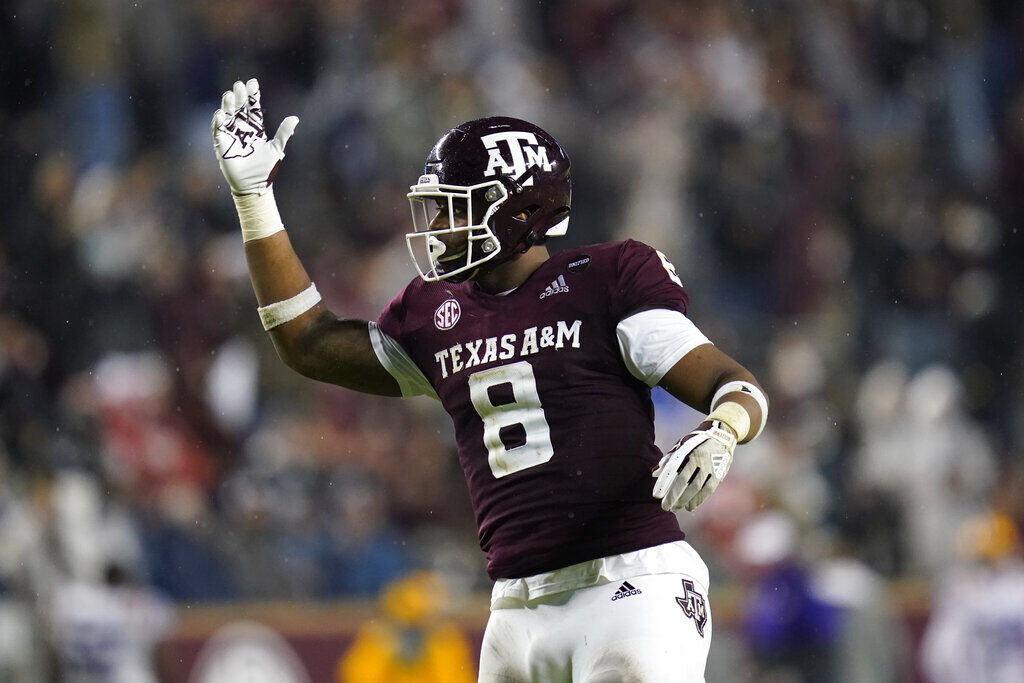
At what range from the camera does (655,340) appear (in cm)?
354

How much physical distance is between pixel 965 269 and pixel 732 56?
2175mm

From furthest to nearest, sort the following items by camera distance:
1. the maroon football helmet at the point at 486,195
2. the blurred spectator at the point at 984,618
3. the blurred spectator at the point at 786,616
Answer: the blurred spectator at the point at 984,618
the blurred spectator at the point at 786,616
the maroon football helmet at the point at 486,195

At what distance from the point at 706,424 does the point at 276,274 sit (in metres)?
1.28

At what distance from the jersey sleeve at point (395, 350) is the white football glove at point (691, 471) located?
908mm

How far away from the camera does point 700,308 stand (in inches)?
399

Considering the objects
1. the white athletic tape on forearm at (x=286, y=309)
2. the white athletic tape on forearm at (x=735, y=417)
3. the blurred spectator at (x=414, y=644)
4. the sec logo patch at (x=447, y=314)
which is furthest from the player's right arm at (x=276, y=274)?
the blurred spectator at (x=414, y=644)

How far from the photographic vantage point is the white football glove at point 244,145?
4105 millimetres

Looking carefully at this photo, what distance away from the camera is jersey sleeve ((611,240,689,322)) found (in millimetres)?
3596

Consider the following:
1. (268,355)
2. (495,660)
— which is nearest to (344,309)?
(268,355)

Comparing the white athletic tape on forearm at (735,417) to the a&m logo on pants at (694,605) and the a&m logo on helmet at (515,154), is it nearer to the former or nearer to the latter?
the a&m logo on pants at (694,605)

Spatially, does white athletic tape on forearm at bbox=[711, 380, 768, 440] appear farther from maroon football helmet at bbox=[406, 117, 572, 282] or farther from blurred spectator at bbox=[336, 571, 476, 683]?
blurred spectator at bbox=[336, 571, 476, 683]

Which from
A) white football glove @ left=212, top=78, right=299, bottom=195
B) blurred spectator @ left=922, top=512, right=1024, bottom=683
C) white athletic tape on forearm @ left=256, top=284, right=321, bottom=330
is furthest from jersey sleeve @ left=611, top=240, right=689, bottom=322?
blurred spectator @ left=922, top=512, right=1024, bottom=683

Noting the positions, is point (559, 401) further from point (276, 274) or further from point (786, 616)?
point (786, 616)

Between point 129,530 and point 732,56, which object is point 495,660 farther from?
point 732,56
